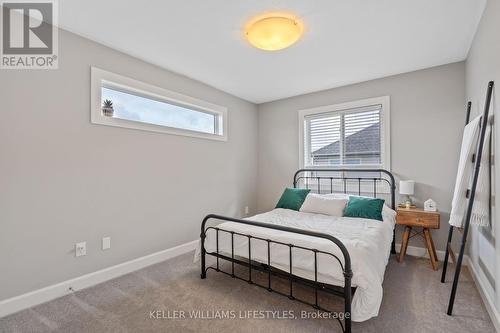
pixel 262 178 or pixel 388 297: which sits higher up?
pixel 262 178

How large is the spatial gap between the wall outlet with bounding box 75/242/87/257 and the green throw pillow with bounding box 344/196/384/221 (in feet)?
9.98

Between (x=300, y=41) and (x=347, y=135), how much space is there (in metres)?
1.93

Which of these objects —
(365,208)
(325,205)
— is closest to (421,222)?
(365,208)

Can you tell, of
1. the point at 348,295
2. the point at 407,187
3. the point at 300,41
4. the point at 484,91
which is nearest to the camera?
the point at 348,295

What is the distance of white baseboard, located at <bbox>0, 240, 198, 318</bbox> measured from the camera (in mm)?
1996

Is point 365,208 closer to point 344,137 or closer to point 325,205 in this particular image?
point 325,205

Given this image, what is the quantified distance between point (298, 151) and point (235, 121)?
4.23 ft

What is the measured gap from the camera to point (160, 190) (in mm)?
3129

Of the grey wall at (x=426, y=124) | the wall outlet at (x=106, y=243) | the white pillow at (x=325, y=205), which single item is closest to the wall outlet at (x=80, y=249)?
the wall outlet at (x=106, y=243)

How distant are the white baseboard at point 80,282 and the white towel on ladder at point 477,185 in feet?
10.7

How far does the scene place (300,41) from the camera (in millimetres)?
2523

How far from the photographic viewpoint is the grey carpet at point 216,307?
180 centimetres

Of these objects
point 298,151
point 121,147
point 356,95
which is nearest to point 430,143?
point 356,95

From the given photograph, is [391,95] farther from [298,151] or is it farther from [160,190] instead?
[160,190]
